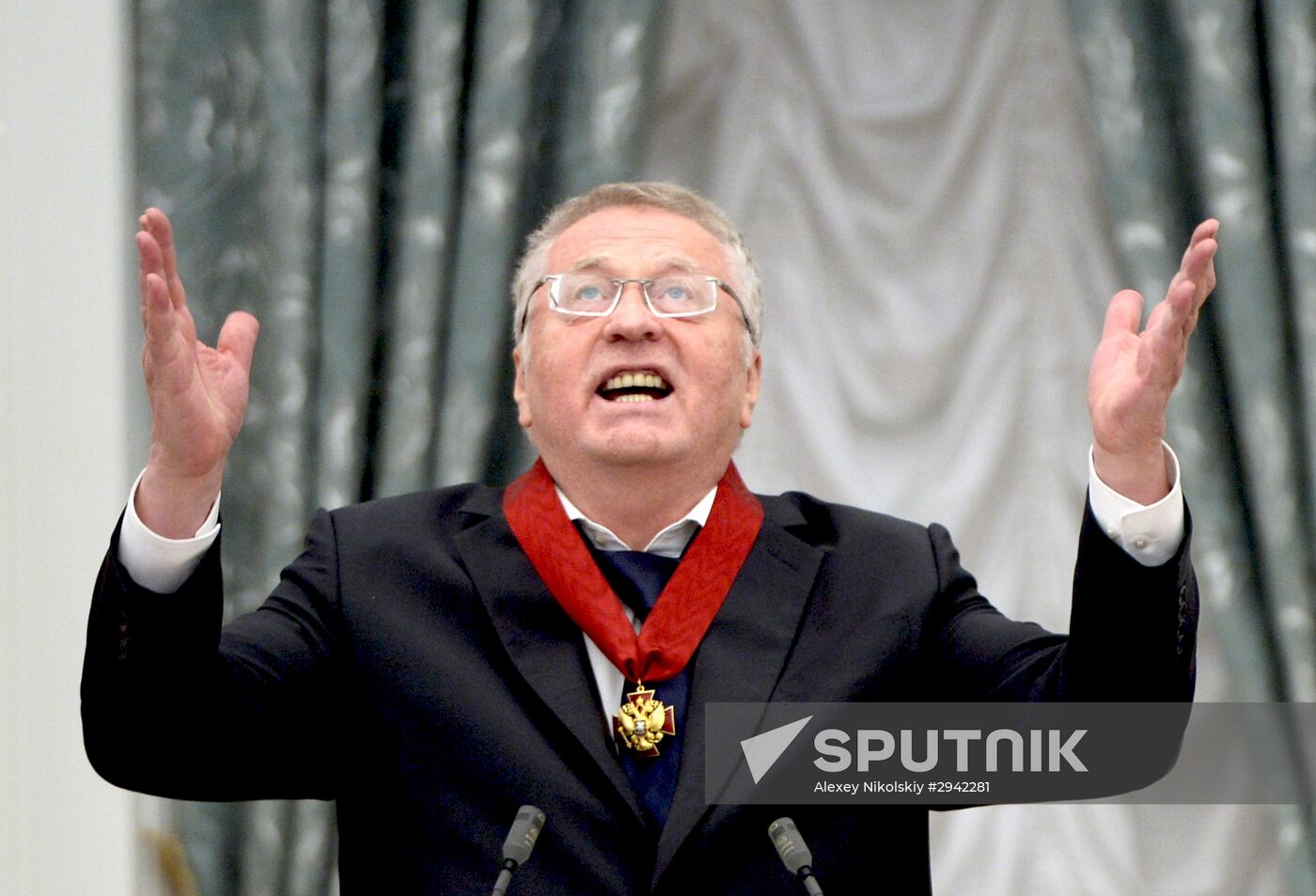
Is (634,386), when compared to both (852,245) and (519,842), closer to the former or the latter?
(519,842)

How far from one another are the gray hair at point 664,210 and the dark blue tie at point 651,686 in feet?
1.11

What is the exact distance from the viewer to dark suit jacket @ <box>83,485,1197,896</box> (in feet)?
5.25

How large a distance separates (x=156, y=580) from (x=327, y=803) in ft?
3.72

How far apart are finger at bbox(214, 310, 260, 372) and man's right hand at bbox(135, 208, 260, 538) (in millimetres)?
21

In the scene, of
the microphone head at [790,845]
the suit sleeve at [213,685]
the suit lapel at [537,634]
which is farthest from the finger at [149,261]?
the microphone head at [790,845]

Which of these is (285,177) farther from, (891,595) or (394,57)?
(891,595)

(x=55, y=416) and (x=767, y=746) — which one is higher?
(x=55, y=416)

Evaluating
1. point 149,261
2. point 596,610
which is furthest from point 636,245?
point 149,261

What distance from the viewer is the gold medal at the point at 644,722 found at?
1778 mm

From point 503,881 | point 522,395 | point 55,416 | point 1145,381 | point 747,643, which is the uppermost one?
point 1145,381

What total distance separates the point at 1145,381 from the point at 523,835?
0.76 metres

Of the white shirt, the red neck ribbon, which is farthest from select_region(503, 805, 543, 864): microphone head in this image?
the white shirt

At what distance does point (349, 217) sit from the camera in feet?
8.57

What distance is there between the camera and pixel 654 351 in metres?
2.01
